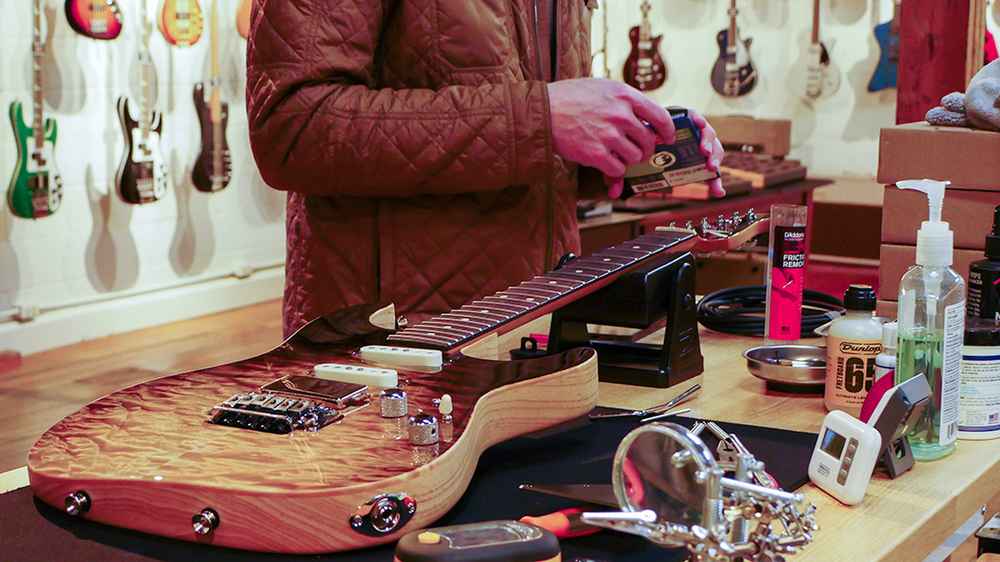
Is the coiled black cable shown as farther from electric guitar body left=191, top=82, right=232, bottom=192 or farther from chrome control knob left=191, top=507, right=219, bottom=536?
electric guitar body left=191, top=82, right=232, bottom=192

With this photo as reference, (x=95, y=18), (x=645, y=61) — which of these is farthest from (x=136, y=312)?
(x=645, y=61)

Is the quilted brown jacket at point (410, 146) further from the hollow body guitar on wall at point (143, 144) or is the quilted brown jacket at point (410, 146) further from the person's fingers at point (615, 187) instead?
the hollow body guitar on wall at point (143, 144)

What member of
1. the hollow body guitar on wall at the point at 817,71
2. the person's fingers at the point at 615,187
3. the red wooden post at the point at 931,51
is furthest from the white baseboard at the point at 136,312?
the person's fingers at the point at 615,187

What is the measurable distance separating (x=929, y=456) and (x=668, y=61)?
6.00 metres

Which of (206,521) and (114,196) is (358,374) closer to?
(206,521)

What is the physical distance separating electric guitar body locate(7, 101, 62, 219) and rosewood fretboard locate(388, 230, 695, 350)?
3866 mm

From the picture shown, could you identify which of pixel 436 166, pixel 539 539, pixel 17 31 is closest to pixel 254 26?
pixel 436 166

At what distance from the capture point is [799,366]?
1539 millimetres

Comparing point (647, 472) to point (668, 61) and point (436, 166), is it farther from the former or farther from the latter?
point (668, 61)

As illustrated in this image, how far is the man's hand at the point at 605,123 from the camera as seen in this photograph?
1.57 m

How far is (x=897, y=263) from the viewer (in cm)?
179

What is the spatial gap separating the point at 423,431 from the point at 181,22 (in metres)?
5.01

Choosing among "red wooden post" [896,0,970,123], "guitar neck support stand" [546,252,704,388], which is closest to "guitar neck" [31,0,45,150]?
"red wooden post" [896,0,970,123]

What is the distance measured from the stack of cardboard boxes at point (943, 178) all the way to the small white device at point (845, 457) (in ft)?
1.99
